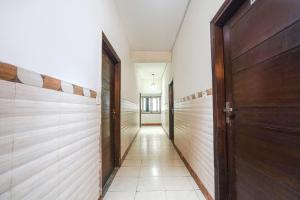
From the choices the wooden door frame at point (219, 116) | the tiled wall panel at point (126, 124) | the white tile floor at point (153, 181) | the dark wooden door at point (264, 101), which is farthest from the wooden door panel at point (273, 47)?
the tiled wall panel at point (126, 124)

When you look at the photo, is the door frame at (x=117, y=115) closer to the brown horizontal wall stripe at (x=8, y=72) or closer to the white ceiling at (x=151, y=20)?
the white ceiling at (x=151, y=20)

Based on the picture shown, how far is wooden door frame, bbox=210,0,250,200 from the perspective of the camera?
1.71 meters

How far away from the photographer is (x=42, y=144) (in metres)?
0.92

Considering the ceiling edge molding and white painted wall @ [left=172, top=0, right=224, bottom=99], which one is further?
the ceiling edge molding

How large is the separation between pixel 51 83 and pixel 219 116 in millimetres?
1462

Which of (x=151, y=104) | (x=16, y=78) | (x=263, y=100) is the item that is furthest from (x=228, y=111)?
(x=151, y=104)

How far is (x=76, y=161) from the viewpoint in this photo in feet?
4.38

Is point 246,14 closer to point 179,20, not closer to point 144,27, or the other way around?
point 179,20

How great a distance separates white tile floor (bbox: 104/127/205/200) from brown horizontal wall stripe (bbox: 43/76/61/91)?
1.63 metres

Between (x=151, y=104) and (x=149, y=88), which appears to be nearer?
(x=149, y=88)

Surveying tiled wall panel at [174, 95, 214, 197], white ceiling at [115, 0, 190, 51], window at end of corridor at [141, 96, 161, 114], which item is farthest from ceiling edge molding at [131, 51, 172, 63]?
window at end of corridor at [141, 96, 161, 114]

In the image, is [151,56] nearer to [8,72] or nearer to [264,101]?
[264,101]

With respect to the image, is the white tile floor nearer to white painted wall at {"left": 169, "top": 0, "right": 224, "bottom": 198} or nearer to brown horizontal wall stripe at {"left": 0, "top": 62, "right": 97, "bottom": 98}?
white painted wall at {"left": 169, "top": 0, "right": 224, "bottom": 198}

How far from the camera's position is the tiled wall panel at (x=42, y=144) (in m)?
0.71
